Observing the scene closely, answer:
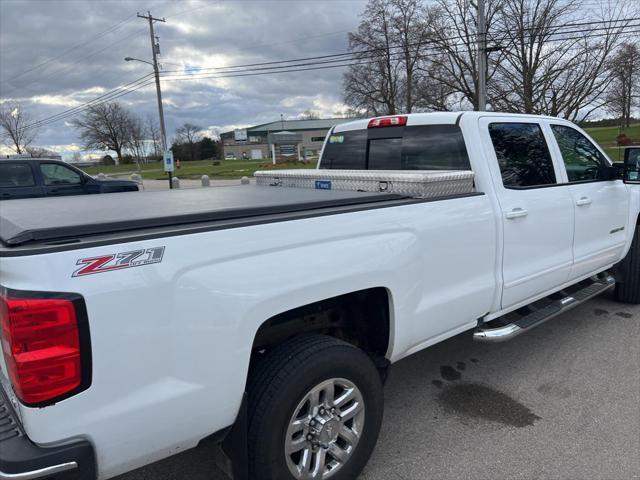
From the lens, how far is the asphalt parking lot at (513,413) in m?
2.71

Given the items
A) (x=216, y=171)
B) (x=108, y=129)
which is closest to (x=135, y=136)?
(x=108, y=129)

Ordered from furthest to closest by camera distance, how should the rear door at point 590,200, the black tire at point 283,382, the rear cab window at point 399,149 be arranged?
the rear door at point 590,200 → the rear cab window at point 399,149 → the black tire at point 283,382

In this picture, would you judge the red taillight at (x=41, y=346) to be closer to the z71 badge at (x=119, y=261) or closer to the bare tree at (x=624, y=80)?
the z71 badge at (x=119, y=261)

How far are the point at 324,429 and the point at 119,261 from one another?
1.28m

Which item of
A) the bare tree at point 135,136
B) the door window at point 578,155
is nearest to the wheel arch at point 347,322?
the door window at point 578,155

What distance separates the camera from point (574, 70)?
22188 mm

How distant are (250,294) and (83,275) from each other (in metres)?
0.62

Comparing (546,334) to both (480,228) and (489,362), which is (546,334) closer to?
(489,362)

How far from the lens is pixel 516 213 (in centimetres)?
322

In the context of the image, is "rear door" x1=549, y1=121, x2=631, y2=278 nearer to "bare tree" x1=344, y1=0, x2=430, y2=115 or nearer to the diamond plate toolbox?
the diamond plate toolbox

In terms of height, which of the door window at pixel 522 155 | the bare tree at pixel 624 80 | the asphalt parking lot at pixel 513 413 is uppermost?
the bare tree at pixel 624 80

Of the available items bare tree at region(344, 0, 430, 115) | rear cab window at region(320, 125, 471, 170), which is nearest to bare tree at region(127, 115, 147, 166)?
bare tree at region(344, 0, 430, 115)

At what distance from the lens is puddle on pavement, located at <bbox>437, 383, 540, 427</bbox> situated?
3.18m

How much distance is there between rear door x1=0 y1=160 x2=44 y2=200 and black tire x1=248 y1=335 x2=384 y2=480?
375 inches
